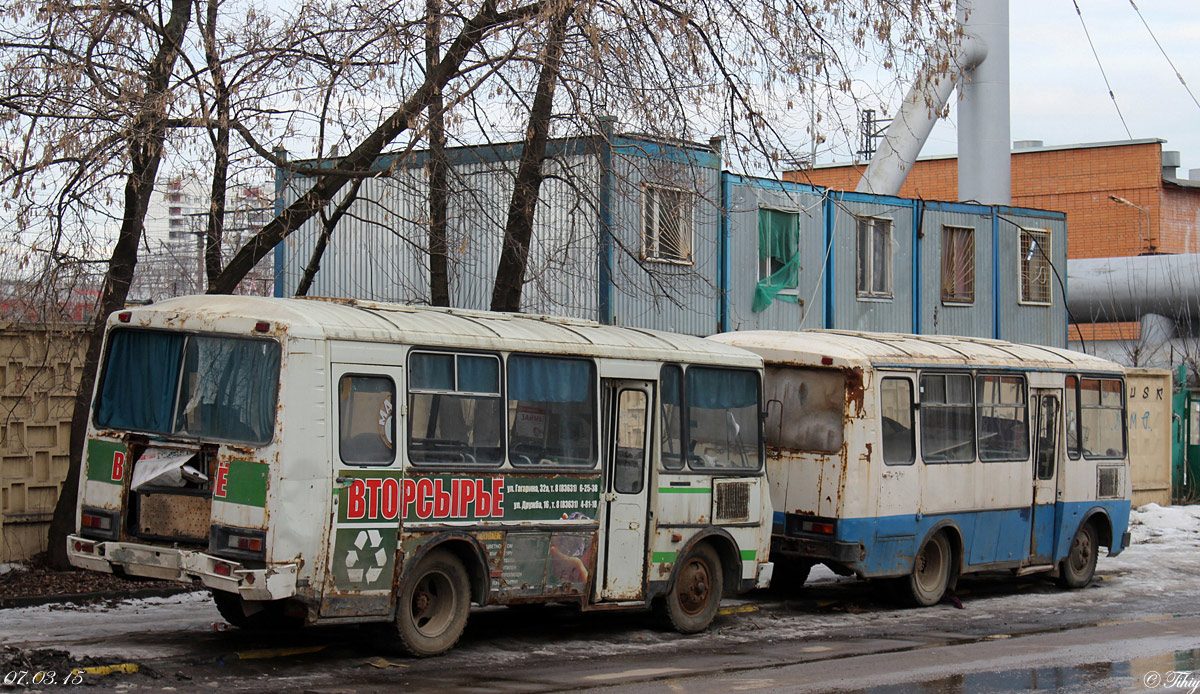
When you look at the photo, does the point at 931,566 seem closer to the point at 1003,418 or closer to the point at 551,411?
the point at 1003,418

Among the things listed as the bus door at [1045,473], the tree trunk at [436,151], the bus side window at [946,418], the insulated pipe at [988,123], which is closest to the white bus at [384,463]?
the tree trunk at [436,151]

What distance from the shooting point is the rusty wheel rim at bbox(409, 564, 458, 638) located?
964cm

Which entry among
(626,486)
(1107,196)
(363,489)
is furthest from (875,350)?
(1107,196)

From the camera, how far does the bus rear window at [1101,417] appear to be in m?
15.8

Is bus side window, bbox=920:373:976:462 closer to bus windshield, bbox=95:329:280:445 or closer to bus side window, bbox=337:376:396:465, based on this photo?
bus side window, bbox=337:376:396:465

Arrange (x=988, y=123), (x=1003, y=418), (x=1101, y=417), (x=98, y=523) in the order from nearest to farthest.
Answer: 1. (x=98, y=523)
2. (x=1003, y=418)
3. (x=1101, y=417)
4. (x=988, y=123)

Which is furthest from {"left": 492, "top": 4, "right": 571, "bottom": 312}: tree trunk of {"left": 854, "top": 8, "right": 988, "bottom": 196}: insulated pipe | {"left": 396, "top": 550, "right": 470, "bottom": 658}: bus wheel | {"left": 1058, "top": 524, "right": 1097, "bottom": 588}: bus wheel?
{"left": 854, "top": 8, "right": 988, "bottom": 196}: insulated pipe

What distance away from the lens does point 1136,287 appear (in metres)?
35.4

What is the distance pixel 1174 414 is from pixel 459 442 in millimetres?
19022

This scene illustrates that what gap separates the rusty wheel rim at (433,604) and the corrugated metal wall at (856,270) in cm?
1488

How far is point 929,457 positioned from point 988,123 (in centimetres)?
1801

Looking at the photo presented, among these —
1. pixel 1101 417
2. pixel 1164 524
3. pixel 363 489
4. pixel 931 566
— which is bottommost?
pixel 931 566

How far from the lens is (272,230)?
40.3 feet

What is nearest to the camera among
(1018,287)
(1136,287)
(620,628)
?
(620,628)
